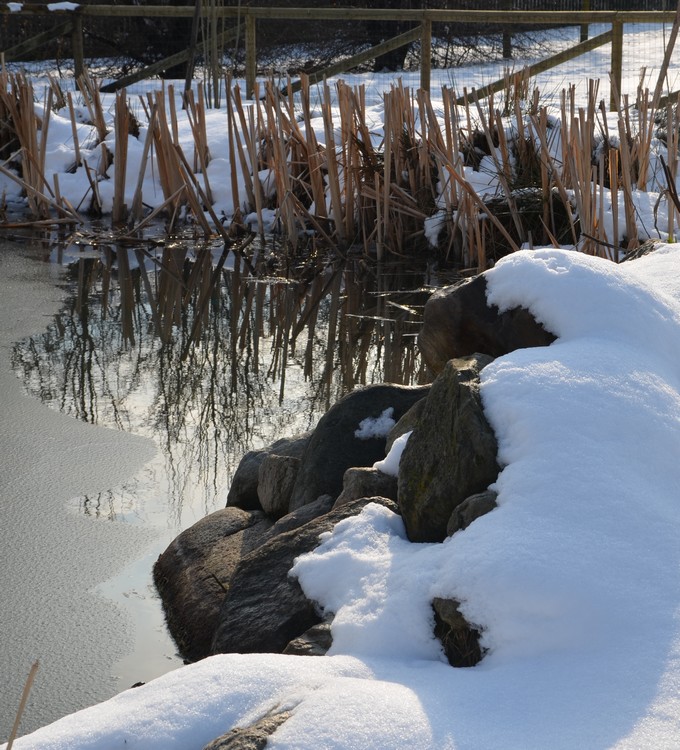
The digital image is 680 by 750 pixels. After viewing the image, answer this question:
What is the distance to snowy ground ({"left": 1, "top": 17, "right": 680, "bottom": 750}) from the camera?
5.78ft

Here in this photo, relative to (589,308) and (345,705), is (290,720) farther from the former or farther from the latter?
(589,308)

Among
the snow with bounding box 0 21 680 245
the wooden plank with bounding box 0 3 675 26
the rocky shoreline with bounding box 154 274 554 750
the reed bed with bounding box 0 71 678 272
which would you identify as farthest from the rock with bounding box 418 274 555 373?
the wooden plank with bounding box 0 3 675 26

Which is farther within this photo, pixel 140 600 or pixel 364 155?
pixel 364 155

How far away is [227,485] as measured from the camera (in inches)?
148

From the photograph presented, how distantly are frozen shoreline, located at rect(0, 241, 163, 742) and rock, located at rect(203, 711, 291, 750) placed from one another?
2.56ft

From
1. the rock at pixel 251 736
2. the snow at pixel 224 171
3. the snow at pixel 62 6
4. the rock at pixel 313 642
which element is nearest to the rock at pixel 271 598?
the rock at pixel 313 642

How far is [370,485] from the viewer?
111 inches

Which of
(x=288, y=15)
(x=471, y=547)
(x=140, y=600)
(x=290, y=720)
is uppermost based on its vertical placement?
(x=288, y=15)

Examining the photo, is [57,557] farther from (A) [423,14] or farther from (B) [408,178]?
(A) [423,14]

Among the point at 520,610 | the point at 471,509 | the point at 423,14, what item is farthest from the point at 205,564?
the point at 423,14

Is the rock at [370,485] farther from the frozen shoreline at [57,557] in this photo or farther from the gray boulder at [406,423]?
the frozen shoreline at [57,557]

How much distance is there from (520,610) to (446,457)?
56 cm

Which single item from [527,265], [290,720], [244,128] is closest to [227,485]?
[527,265]

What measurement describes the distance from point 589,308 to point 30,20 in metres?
15.1
